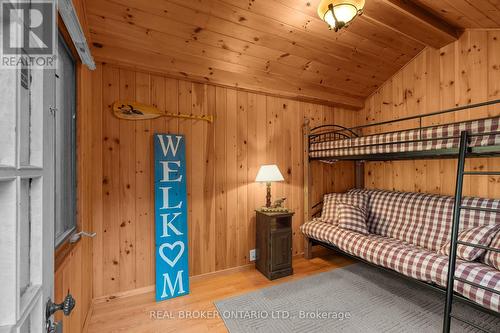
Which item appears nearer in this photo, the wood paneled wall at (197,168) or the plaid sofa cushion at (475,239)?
the plaid sofa cushion at (475,239)

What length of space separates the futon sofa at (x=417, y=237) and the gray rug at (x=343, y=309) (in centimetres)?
34

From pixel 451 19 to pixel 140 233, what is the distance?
3995 millimetres

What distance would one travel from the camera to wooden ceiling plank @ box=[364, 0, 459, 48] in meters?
2.09

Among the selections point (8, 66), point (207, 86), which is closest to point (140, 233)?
point (207, 86)

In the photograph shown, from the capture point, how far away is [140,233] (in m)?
2.31

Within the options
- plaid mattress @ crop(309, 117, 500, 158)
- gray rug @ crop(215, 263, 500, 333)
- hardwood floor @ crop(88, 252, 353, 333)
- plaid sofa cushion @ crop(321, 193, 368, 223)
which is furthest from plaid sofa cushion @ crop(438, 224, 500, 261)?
hardwood floor @ crop(88, 252, 353, 333)

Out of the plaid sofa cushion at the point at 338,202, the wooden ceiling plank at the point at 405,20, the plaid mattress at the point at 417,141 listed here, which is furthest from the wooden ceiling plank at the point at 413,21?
the plaid sofa cushion at the point at 338,202

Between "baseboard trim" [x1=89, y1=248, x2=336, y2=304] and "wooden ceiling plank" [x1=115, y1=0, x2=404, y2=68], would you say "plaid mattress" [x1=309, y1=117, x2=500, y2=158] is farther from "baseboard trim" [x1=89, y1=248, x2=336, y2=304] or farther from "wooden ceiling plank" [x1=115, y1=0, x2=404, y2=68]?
"baseboard trim" [x1=89, y1=248, x2=336, y2=304]

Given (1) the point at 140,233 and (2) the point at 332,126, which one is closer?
(1) the point at 140,233

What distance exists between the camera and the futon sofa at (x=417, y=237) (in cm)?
162

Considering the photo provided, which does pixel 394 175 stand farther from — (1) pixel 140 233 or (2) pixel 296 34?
(1) pixel 140 233

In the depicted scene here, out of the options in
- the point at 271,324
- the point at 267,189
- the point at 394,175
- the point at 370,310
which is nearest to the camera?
the point at 271,324

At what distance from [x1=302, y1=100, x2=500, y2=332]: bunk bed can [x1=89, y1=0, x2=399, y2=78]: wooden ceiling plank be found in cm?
109

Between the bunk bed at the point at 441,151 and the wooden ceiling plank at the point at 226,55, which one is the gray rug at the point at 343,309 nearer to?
the bunk bed at the point at 441,151
